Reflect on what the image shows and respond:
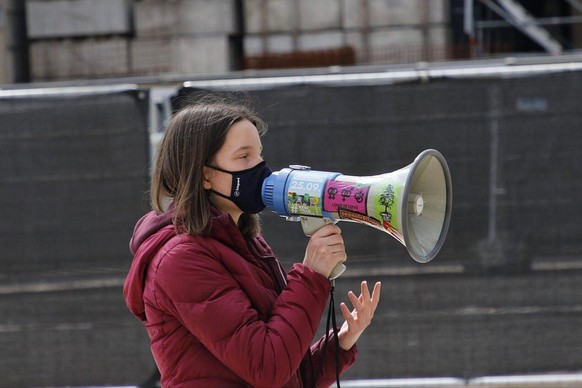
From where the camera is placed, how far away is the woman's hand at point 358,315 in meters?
2.57

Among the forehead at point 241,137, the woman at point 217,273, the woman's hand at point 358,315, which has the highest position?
the forehead at point 241,137

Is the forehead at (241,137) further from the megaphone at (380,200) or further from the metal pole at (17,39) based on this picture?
the metal pole at (17,39)

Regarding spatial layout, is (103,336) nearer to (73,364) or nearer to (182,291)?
(73,364)

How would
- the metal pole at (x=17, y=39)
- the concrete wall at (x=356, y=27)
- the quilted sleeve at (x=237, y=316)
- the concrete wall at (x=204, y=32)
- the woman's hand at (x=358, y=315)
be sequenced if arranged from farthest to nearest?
the metal pole at (x=17, y=39)
the concrete wall at (x=204, y=32)
the concrete wall at (x=356, y=27)
the woman's hand at (x=358, y=315)
the quilted sleeve at (x=237, y=316)

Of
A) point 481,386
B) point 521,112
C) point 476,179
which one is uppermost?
point 521,112

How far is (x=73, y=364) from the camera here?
5242 millimetres

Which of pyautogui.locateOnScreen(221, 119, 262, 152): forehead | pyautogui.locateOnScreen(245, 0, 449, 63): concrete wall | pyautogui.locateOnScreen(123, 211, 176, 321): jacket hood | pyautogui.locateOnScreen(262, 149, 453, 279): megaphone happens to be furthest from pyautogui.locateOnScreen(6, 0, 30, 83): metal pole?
pyautogui.locateOnScreen(262, 149, 453, 279): megaphone

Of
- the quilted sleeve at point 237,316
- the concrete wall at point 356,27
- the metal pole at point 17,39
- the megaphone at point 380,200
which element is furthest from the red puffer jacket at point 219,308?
the metal pole at point 17,39

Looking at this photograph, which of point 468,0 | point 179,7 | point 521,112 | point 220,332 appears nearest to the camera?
point 220,332

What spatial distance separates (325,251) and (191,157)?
42 cm

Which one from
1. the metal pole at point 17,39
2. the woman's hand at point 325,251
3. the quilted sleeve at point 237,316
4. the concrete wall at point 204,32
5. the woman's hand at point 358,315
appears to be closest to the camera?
the quilted sleeve at point 237,316

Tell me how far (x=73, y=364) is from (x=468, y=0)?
39.6ft

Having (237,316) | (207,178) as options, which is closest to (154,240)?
(207,178)

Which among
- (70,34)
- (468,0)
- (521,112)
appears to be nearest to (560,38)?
(468,0)
